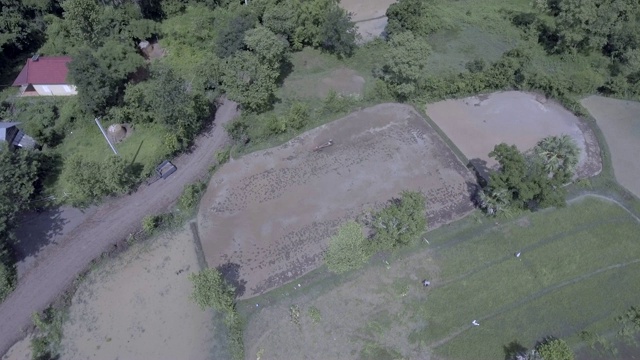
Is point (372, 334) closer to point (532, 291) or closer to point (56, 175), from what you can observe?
point (532, 291)

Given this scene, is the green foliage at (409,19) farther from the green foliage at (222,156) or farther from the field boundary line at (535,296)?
the field boundary line at (535,296)

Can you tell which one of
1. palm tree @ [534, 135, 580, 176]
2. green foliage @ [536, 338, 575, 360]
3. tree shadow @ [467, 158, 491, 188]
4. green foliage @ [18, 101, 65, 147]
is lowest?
tree shadow @ [467, 158, 491, 188]

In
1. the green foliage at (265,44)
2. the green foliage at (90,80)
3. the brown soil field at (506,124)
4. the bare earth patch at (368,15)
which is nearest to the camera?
the brown soil field at (506,124)

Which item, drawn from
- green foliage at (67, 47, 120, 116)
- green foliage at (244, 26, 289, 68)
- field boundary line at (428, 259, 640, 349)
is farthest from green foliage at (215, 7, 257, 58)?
field boundary line at (428, 259, 640, 349)

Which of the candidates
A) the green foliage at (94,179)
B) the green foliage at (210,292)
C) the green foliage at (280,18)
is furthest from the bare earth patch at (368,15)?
the green foliage at (210,292)

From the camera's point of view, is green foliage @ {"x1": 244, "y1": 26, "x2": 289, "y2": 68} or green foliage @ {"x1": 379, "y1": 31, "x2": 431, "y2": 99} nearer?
green foliage @ {"x1": 379, "y1": 31, "x2": 431, "y2": 99}

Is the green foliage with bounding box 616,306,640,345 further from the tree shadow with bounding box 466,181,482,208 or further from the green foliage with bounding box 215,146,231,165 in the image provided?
the green foliage with bounding box 215,146,231,165
